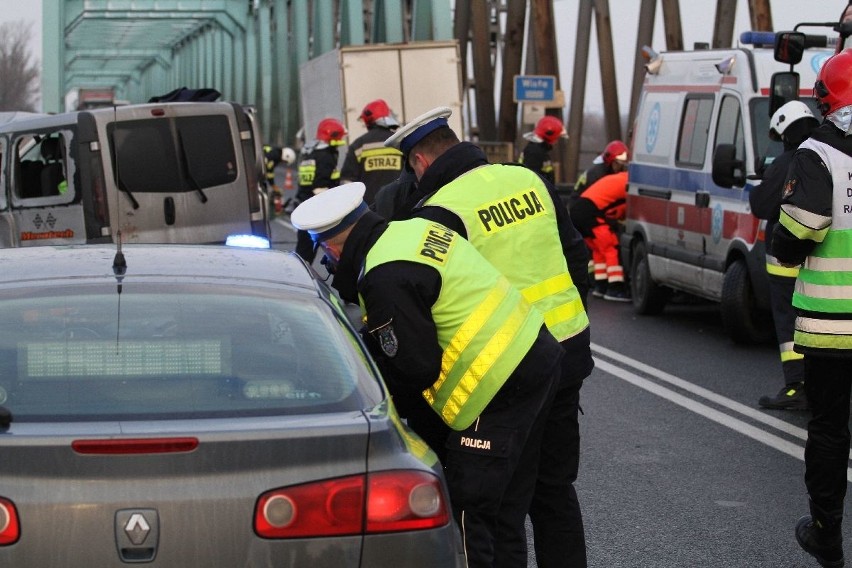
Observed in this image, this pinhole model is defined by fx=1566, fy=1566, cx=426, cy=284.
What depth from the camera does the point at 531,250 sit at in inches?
181

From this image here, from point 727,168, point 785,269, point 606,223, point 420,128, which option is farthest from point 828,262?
point 606,223

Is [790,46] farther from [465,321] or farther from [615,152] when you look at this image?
[465,321]

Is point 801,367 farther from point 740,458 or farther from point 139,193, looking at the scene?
point 139,193

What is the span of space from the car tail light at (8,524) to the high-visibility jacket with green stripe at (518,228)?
1.82m

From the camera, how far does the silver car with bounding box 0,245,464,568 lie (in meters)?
3.09

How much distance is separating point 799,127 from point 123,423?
576cm

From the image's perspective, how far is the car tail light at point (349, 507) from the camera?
3.17 metres

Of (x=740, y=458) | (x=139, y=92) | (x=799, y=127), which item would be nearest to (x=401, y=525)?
(x=740, y=458)

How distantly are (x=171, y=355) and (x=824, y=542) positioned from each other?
2664 millimetres

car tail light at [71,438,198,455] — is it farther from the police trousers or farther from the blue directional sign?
the blue directional sign

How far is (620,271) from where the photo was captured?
14.9 meters

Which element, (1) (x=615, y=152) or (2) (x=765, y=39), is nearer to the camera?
(2) (x=765, y=39)

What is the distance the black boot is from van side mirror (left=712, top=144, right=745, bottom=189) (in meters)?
5.42

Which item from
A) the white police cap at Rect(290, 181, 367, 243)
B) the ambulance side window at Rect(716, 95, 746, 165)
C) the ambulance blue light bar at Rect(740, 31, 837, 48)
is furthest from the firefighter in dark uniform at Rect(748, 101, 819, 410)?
the white police cap at Rect(290, 181, 367, 243)
